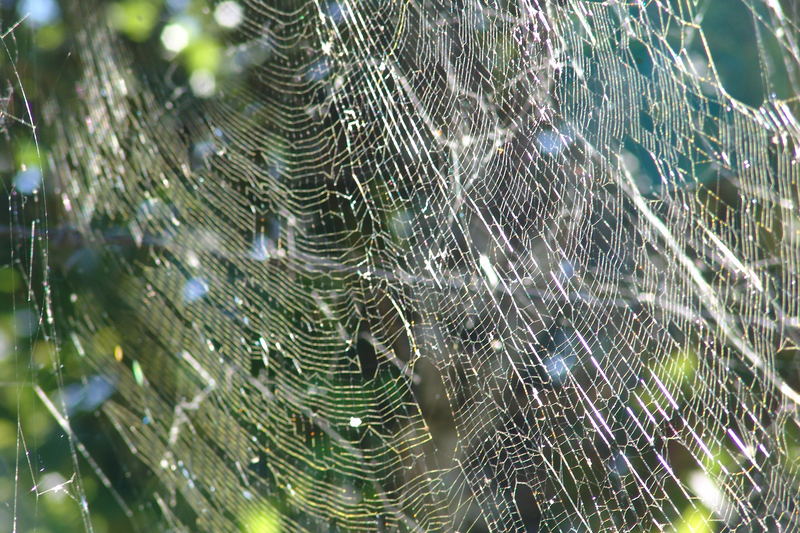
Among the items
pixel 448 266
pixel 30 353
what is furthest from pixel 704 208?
pixel 30 353

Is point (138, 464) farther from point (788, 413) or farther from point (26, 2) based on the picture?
point (788, 413)

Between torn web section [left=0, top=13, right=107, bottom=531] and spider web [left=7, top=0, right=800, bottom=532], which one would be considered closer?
spider web [left=7, top=0, right=800, bottom=532]

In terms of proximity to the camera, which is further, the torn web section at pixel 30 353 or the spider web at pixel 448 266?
the torn web section at pixel 30 353

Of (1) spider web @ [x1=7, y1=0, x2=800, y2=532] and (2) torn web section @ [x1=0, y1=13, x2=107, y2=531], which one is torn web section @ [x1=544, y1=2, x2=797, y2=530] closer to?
(1) spider web @ [x1=7, y1=0, x2=800, y2=532]

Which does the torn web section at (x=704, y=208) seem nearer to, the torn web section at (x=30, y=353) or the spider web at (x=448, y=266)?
the spider web at (x=448, y=266)

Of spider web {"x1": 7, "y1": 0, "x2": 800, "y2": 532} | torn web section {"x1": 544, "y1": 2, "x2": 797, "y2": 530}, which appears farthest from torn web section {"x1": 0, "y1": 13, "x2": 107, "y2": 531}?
torn web section {"x1": 544, "y1": 2, "x2": 797, "y2": 530}

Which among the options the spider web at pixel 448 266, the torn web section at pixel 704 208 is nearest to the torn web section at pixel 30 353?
the spider web at pixel 448 266

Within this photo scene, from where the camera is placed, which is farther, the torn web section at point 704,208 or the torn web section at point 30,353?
the torn web section at point 30,353

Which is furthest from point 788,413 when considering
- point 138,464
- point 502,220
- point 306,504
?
point 138,464
